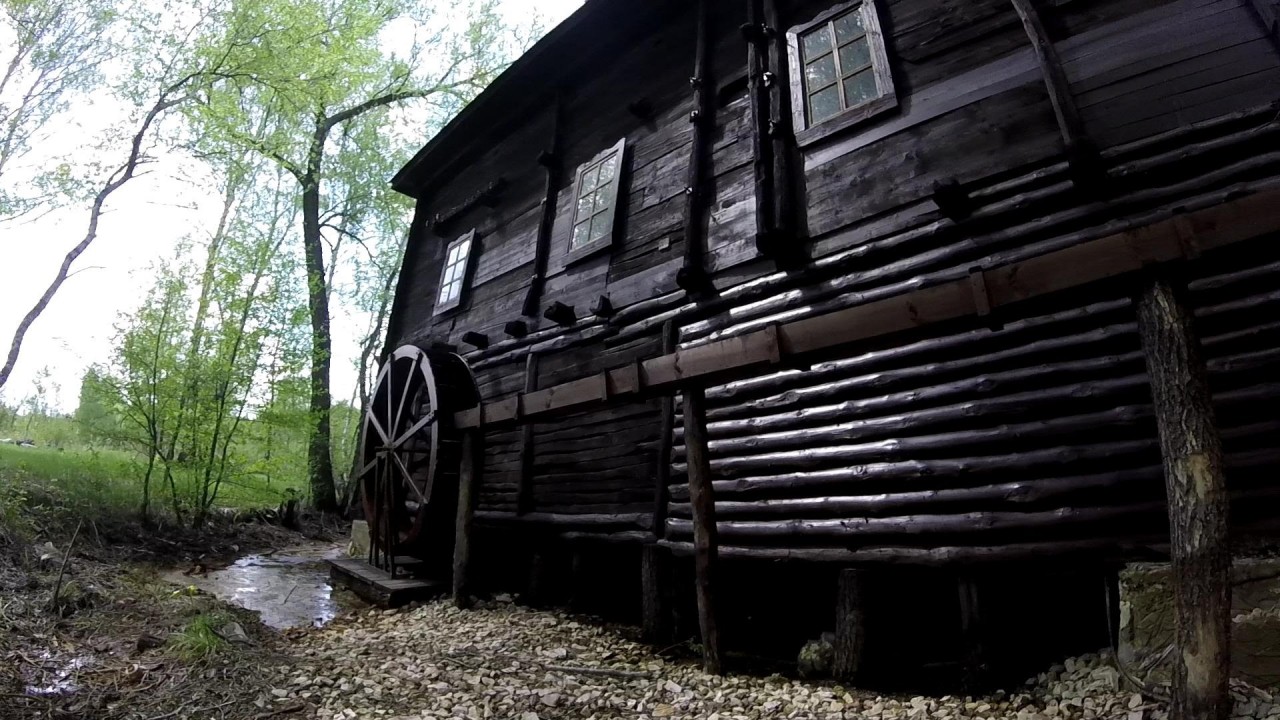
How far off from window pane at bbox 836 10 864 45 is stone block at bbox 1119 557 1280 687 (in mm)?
4332

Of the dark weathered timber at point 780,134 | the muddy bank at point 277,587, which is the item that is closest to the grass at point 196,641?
the muddy bank at point 277,587

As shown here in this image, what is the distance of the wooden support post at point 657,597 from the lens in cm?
507

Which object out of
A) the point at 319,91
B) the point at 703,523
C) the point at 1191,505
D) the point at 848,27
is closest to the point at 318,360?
the point at 319,91

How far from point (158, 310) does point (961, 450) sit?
1098 cm

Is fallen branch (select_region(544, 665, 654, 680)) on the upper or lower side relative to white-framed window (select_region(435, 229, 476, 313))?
lower

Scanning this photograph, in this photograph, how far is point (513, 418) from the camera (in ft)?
19.0

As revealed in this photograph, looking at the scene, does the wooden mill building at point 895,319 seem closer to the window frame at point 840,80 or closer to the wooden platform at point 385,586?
the window frame at point 840,80

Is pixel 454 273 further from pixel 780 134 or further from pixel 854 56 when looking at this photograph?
pixel 854 56

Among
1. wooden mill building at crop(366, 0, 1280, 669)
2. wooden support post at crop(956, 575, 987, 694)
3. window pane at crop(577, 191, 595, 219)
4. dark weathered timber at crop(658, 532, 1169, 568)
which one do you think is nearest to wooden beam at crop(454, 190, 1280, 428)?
wooden mill building at crop(366, 0, 1280, 669)

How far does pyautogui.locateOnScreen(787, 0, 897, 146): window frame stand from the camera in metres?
4.81

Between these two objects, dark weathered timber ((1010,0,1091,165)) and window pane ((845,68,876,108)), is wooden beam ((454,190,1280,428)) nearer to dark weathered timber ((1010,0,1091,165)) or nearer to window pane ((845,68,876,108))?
dark weathered timber ((1010,0,1091,165))

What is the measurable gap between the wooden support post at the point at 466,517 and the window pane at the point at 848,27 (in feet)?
16.7

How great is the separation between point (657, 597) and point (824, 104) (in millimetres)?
4318

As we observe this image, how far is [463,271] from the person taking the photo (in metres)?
9.70
